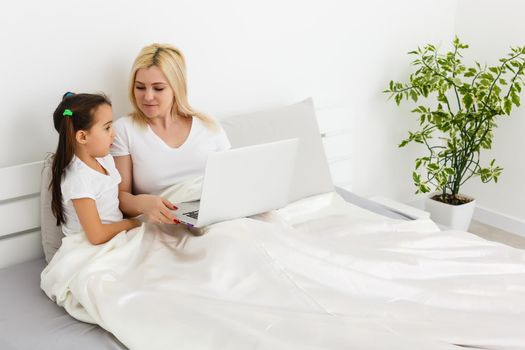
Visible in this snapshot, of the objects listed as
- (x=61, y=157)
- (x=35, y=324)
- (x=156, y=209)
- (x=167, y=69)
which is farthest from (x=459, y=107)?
(x=35, y=324)

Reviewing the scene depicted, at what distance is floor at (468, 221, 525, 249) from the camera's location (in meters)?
3.28

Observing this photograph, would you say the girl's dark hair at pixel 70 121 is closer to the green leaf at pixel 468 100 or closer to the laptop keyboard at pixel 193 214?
the laptop keyboard at pixel 193 214

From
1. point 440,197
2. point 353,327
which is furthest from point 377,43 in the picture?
point 353,327

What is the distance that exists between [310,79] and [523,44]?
3.96 ft

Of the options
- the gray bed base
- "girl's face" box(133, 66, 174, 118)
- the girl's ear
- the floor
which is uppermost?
"girl's face" box(133, 66, 174, 118)

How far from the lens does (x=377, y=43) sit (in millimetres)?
3059

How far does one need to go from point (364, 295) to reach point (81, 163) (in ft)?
3.03

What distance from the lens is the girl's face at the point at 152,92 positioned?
204cm

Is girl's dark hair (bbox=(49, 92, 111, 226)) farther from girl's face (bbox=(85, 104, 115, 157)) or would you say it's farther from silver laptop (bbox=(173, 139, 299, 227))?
silver laptop (bbox=(173, 139, 299, 227))

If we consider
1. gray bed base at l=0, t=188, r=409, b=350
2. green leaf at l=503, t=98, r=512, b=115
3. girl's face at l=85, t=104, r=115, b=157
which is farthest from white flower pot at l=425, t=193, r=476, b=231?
gray bed base at l=0, t=188, r=409, b=350

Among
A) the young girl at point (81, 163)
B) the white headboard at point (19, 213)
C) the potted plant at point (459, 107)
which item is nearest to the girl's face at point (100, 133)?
the young girl at point (81, 163)

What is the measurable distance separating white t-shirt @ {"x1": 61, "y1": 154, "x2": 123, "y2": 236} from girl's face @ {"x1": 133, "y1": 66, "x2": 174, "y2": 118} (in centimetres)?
21

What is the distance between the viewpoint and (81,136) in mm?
1829

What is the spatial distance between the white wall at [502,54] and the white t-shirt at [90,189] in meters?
2.25
